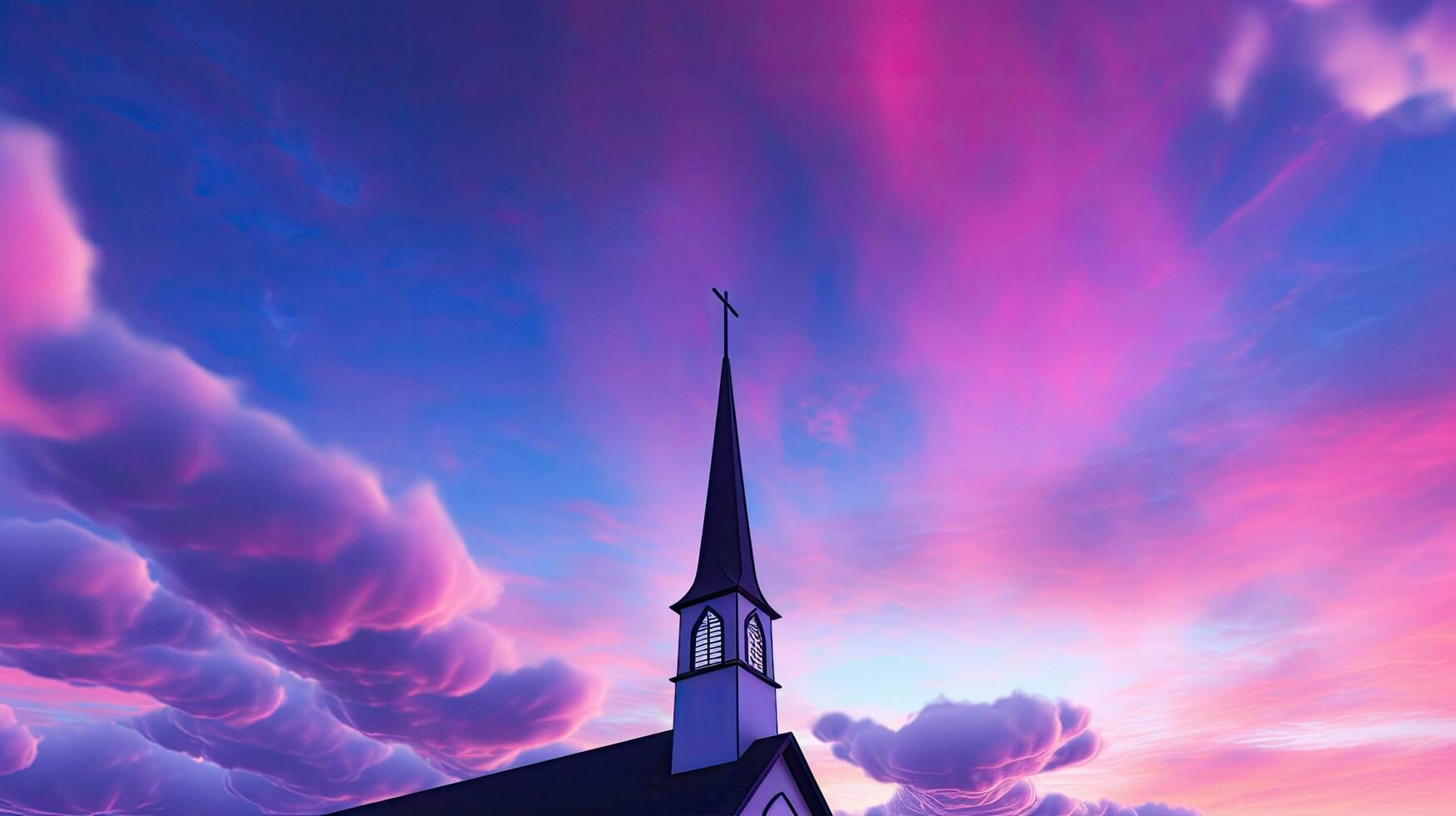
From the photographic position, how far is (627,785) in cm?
2814

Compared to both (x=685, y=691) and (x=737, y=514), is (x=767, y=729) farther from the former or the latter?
(x=737, y=514)

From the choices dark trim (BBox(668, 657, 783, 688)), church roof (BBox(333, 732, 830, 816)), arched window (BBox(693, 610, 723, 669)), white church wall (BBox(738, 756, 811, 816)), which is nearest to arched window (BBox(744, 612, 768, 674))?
dark trim (BBox(668, 657, 783, 688))

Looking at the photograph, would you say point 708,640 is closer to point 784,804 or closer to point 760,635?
point 760,635

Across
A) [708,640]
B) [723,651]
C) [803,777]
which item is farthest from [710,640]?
[803,777]

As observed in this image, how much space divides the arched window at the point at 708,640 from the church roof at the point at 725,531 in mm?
773

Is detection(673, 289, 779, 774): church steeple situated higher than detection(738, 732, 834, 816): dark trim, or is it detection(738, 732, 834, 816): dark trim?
detection(673, 289, 779, 774): church steeple

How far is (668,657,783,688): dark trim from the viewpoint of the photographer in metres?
27.8

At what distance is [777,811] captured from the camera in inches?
1028

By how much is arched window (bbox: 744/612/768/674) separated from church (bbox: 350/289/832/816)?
1.9 inches

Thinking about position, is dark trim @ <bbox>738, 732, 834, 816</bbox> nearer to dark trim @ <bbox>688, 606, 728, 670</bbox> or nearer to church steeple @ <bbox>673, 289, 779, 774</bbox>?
church steeple @ <bbox>673, 289, 779, 774</bbox>

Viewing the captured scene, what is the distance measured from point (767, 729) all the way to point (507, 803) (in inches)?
436

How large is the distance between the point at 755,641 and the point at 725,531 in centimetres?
433

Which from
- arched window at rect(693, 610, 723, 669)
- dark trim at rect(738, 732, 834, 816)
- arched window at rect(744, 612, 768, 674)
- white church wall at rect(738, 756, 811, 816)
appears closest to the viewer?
white church wall at rect(738, 756, 811, 816)

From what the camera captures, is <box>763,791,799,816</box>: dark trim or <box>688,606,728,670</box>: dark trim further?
<box>688,606,728,670</box>: dark trim
